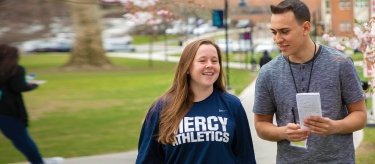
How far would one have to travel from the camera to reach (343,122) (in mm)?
3387

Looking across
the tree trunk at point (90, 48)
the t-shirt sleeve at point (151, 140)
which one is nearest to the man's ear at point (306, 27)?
the t-shirt sleeve at point (151, 140)

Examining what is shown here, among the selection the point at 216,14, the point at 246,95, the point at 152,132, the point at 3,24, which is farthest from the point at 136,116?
the point at 152,132

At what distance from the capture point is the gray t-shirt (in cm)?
342

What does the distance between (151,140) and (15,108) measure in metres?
4.62

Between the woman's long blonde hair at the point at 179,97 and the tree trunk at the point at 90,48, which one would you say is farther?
the tree trunk at the point at 90,48

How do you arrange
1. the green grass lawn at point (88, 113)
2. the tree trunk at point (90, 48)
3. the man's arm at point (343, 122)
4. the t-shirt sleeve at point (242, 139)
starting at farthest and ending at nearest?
the tree trunk at point (90, 48) → the green grass lawn at point (88, 113) → the t-shirt sleeve at point (242, 139) → the man's arm at point (343, 122)

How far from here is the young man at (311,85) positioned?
3.42m

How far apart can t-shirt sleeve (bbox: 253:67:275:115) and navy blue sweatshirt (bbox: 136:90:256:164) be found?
13 centimetres

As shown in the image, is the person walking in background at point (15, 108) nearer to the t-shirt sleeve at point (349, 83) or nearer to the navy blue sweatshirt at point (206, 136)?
the navy blue sweatshirt at point (206, 136)

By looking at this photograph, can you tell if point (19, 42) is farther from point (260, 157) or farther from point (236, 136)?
point (236, 136)

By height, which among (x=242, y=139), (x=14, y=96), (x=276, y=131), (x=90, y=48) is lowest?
(x=90, y=48)

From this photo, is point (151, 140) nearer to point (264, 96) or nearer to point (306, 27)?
point (264, 96)

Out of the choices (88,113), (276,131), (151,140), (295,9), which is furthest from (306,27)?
(88,113)

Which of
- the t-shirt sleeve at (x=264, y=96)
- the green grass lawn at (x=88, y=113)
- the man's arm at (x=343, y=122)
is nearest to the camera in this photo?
the man's arm at (x=343, y=122)
